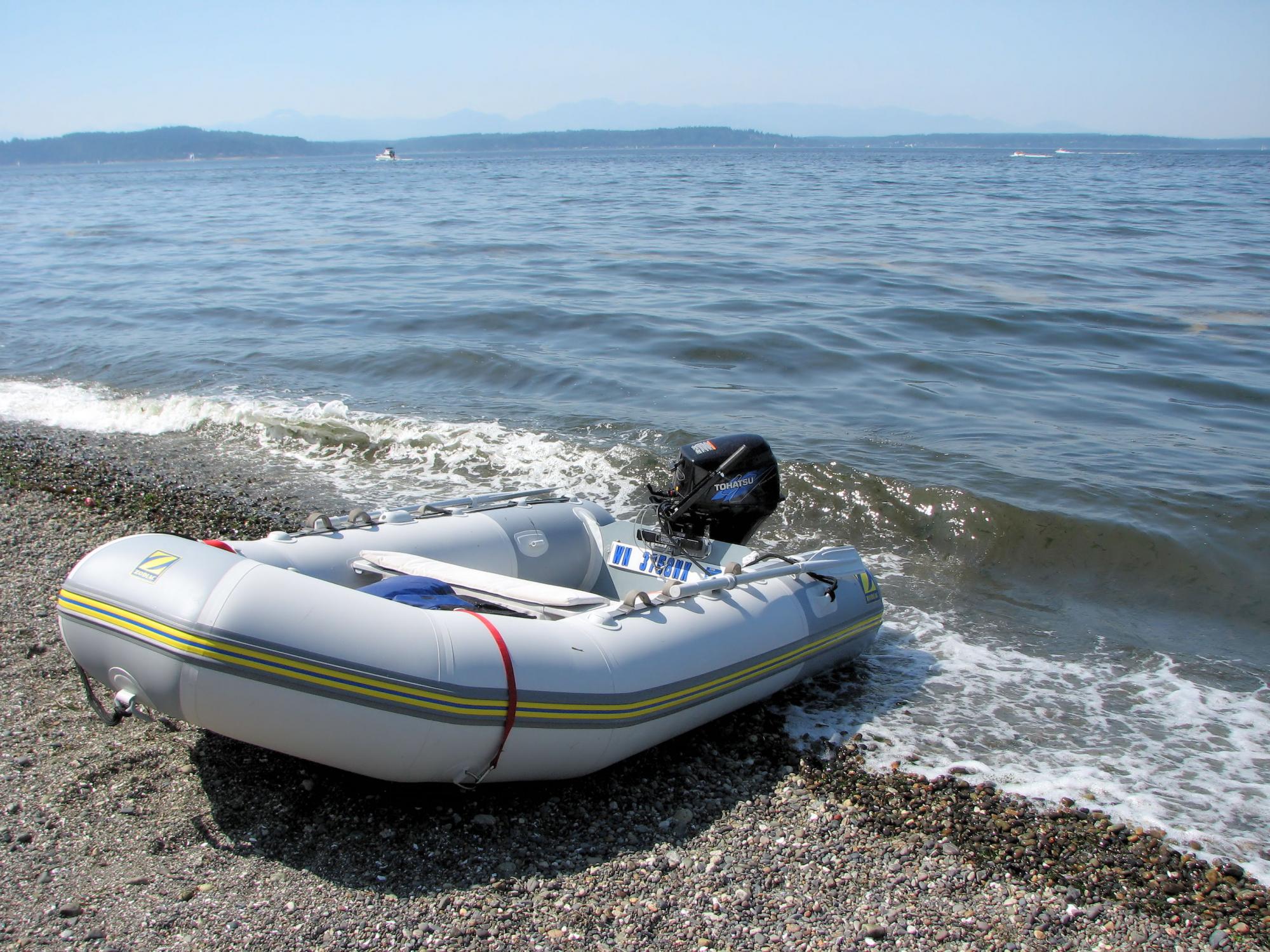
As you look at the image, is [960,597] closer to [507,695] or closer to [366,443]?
[507,695]

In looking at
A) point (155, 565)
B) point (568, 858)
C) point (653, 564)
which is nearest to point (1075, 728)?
point (653, 564)

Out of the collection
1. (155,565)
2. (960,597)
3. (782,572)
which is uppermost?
(155,565)

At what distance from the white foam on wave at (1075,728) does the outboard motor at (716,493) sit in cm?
91

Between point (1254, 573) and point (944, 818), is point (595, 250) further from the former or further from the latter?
point (944, 818)

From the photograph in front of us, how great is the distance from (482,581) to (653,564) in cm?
109

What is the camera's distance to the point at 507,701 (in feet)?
10.8

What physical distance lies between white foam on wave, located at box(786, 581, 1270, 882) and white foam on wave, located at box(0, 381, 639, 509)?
303 centimetres

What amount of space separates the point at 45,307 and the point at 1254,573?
1506 cm

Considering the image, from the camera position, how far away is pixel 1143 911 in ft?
10.3

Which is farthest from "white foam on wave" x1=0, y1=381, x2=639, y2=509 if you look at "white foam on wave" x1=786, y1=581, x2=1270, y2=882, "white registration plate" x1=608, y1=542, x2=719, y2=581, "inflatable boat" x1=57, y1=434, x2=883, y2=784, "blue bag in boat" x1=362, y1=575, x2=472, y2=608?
"blue bag in boat" x1=362, y1=575, x2=472, y2=608

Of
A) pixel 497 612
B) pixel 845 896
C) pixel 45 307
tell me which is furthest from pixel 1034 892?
pixel 45 307

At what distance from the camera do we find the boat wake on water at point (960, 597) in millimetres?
4035

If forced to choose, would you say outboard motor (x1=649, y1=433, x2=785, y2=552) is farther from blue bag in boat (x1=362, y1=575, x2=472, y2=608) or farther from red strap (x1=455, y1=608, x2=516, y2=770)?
red strap (x1=455, y1=608, x2=516, y2=770)

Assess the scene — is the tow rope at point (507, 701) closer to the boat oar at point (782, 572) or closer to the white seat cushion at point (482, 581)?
the white seat cushion at point (482, 581)
